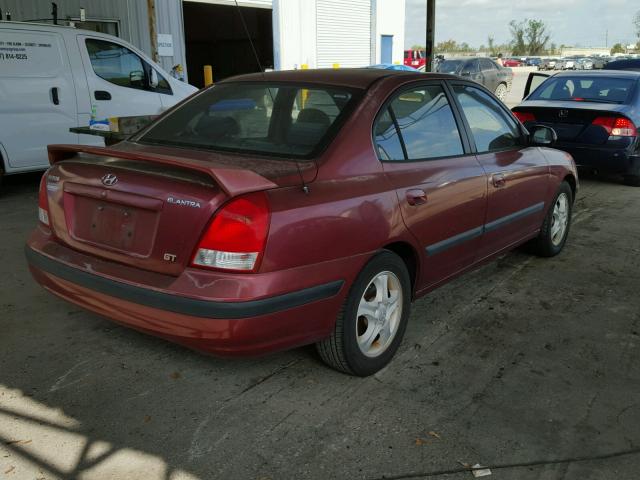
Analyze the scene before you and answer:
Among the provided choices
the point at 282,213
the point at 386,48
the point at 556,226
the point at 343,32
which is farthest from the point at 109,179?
the point at 386,48

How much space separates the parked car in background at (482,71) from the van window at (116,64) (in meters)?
13.6

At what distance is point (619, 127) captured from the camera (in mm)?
7652

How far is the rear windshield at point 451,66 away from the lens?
68.0 ft

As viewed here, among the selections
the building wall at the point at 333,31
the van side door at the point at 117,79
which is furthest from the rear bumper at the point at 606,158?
the building wall at the point at 333,31

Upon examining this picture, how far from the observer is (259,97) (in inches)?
142

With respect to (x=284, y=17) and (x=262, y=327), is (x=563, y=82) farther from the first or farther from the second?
(x=284, y=17)

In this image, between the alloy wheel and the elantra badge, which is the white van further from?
the alloy wheel

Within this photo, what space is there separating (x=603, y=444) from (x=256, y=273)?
A: 1717 mm

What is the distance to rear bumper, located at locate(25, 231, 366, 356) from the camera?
261cm

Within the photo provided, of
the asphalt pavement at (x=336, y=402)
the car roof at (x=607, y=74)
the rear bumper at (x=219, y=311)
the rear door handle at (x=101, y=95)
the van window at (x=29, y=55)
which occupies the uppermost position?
the van window at (x=29, y=55)

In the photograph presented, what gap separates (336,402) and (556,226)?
125 inches

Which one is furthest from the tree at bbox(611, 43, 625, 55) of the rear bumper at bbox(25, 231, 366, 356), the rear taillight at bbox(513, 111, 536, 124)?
the rear bumper at bbox(25, 231, 366, 356)

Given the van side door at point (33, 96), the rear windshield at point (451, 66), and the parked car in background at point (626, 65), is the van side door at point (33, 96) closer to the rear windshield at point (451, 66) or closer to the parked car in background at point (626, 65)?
the parked car in background at point (626, 65)

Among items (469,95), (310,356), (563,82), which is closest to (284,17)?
(563,82)
